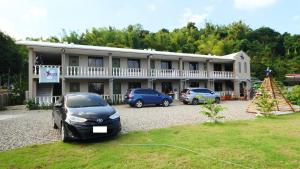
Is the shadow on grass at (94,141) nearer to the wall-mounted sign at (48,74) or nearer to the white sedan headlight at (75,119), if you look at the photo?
the white sedan headlight at (75,119)

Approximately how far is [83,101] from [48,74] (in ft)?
40.2

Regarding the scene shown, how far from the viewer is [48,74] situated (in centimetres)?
1942

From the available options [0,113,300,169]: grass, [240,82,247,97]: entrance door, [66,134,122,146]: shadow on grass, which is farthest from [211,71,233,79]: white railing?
[66,134,122,146]: shadow on grass

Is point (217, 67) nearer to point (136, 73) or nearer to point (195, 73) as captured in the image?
point (195, 73)

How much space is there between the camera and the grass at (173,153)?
17.1ft

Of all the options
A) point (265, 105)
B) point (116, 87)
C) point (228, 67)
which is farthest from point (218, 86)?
point (265, 105)

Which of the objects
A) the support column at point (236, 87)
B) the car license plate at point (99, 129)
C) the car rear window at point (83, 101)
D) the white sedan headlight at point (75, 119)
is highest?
the support column at point (236, 87)

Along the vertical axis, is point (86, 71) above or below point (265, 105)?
above

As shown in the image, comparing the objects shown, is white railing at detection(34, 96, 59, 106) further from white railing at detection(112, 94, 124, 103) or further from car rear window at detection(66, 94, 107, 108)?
car rear window at detection(66, 94, 107, 108)

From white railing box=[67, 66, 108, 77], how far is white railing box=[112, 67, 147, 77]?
1.04 m

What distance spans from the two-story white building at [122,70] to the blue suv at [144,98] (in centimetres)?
333

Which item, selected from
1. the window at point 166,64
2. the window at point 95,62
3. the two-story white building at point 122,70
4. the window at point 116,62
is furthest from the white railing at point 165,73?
the window at point 95,62

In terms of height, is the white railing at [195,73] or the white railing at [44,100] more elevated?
the white railing at [195,73]

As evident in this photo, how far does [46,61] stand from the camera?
86.2 ft
